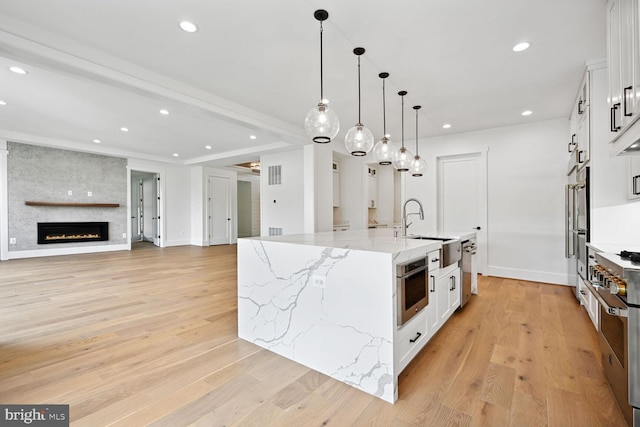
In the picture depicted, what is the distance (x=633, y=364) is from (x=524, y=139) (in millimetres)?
4434

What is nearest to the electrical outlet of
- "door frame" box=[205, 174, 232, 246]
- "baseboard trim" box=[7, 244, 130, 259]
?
"door frame" box=[205, 174, 232, 246]

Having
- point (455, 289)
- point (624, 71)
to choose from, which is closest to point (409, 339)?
point (455, 289)

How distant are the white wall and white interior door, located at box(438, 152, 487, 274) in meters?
0.11

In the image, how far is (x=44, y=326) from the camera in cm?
276

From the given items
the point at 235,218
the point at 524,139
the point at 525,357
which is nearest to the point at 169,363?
the point at 525,357

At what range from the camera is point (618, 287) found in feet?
4.85

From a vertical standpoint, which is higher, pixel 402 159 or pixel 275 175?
pixel 275 175

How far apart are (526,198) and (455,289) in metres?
2.91

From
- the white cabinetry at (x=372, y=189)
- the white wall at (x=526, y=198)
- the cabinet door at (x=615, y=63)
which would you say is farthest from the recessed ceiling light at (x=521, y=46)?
the white cabinetry at (x=372, y=189)

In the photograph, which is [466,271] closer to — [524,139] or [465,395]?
[465,395]

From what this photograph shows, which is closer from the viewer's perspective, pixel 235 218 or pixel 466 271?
pixel 466 271

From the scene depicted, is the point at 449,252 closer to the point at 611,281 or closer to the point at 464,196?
the point at 611,281

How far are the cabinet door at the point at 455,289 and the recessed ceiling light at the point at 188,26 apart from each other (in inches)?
127

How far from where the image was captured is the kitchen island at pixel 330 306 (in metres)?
1.74
